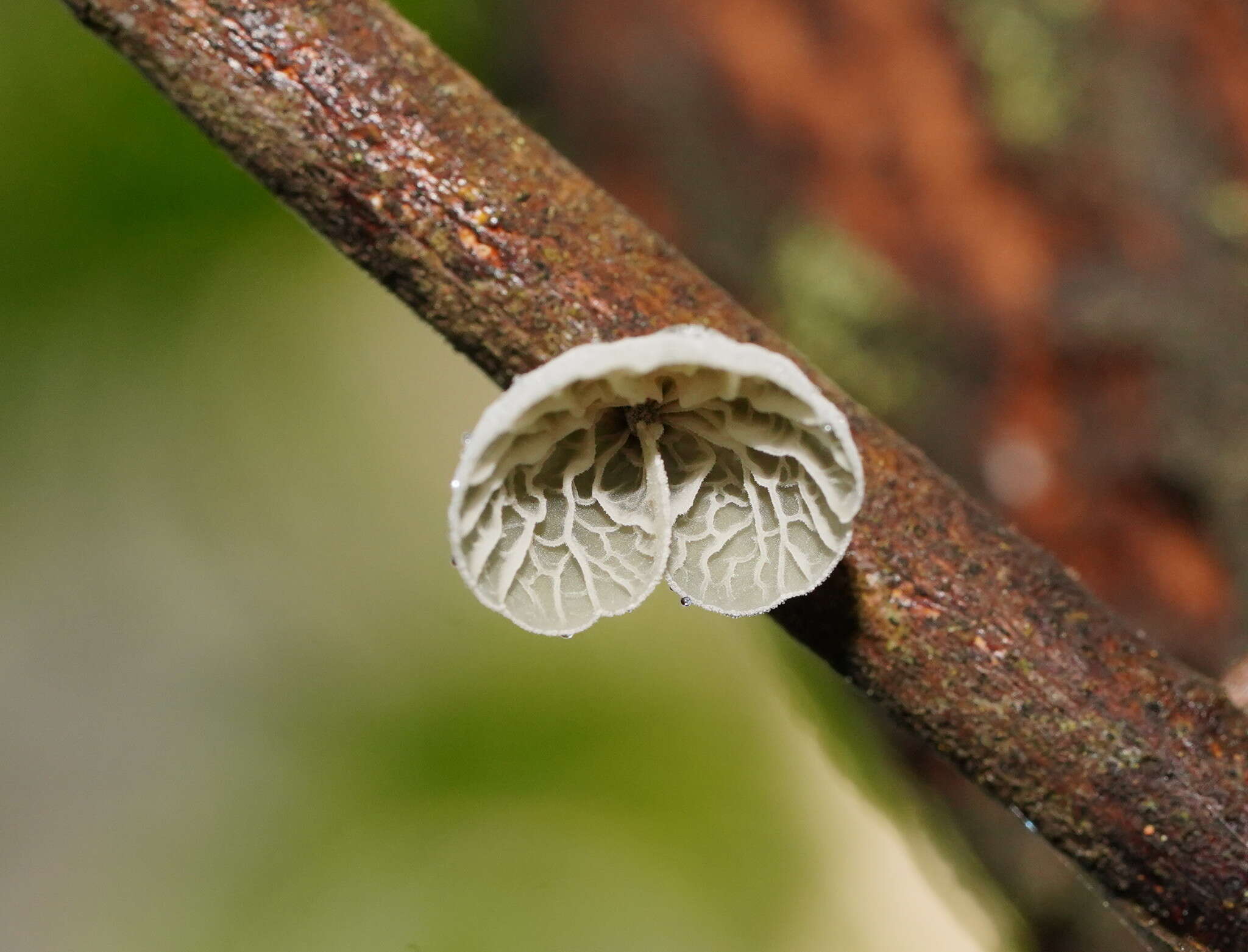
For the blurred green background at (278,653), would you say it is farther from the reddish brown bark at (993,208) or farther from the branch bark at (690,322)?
the branch bark at (690,322)

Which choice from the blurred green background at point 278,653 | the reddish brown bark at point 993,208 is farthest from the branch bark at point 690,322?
the blurred green background at point 278,653

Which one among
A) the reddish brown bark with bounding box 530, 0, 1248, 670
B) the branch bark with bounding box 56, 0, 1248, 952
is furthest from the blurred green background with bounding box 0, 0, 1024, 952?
the branch bark with bounding box 56, 0, 1248, 952

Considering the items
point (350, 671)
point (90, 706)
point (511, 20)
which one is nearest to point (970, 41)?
point (511, 20)

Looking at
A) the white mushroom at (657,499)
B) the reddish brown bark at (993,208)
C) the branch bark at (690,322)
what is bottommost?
the white mushroom at (657,499)

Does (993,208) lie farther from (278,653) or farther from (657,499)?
(278,653)

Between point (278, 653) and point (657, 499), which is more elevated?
point (278, 653)

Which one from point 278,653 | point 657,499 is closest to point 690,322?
point 657,499
